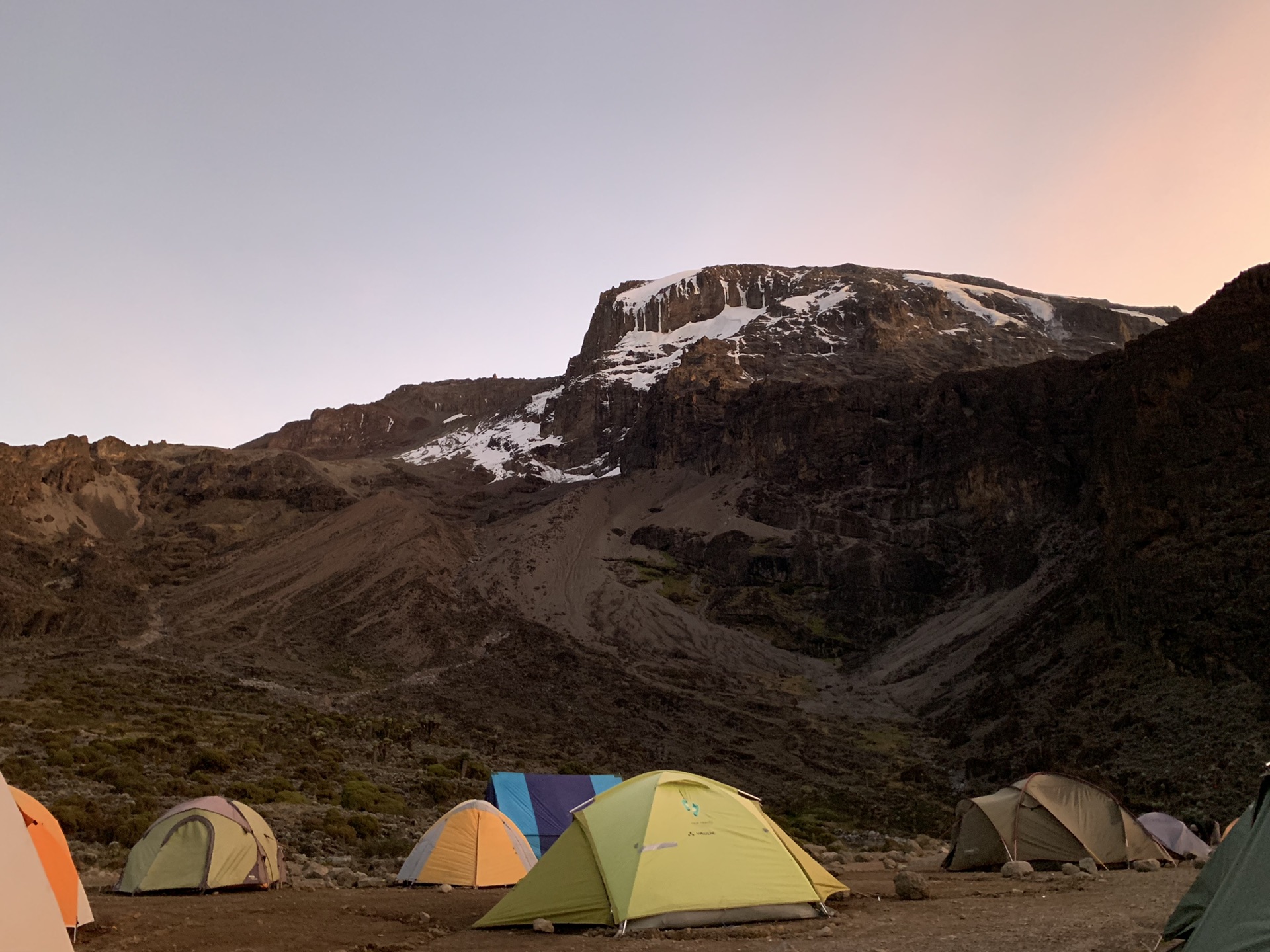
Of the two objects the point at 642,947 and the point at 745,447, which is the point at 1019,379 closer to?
the point at 745,447

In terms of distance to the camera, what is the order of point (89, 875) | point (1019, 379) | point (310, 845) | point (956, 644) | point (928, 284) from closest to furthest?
1. point (89, 875)
2. point (310, 845)
3. point (956, 644)
4. point (1019, 379)
5. point (928, 284)

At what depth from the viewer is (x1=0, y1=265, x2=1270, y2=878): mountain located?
112 feet

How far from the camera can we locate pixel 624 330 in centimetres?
18838

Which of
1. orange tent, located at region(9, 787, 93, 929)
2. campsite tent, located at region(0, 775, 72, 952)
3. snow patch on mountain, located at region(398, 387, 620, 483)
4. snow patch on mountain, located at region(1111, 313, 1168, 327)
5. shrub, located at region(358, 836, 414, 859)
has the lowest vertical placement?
shrub, located at region(358, 836, 414, 859)

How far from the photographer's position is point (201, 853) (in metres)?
13.4

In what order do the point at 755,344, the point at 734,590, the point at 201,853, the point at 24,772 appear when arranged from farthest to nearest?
the point at 755,344 → the point at 734,590 → the point at 24,772 → the point at 201,853

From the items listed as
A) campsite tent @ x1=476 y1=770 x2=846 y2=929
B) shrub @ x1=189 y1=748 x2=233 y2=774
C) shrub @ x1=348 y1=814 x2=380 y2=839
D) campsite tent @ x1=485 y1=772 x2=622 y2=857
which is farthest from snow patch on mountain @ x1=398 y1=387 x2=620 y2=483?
campsite tent @ x1=476 y1=770 x2=846 y2=929

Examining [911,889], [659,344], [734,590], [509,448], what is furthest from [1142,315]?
[911,889]

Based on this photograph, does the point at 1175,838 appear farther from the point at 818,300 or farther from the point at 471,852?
the point at 818,300

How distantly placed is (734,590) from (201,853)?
79054 millimetres

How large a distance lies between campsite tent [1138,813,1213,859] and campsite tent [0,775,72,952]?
17.1 m

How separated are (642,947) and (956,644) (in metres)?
63.5

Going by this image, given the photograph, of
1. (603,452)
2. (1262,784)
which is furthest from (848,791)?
(603,452)

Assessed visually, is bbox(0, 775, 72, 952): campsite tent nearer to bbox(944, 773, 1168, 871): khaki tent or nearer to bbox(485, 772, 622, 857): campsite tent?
bbox(485, 772, 622, 857): campsite tent
